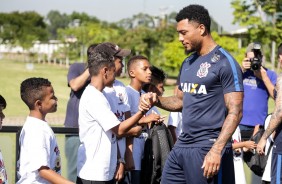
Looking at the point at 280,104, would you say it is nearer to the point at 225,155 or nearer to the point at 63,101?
the point at 225,155

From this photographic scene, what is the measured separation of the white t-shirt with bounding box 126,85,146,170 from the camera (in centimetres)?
584

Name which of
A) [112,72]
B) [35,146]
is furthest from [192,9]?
[35,146]

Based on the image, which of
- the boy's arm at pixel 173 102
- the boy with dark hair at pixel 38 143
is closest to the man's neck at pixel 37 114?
the boy with dark hair at pixel 38 143

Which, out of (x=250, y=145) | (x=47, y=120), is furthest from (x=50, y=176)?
(x=47, y=120)

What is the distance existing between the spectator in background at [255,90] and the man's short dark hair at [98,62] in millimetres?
2414

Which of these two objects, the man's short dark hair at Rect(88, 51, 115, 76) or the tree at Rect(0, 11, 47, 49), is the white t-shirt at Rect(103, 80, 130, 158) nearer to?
the man's short dark hair at Rect(88, 51, 115, 76)

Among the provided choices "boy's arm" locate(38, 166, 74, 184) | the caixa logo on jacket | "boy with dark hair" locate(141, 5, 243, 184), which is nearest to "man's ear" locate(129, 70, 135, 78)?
"boy with dark hair" locate(141, 5, 243, 184)

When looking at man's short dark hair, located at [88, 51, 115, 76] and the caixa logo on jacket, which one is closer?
the caixa logo on jacket

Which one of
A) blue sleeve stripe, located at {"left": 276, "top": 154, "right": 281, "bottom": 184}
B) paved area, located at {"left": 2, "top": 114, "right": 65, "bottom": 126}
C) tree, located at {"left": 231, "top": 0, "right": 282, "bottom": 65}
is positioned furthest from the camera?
tree, located at {"left": 231, "top": 0, "right": 282, "bottom": 65}

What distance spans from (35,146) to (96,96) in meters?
0.77

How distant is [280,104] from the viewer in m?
5.73

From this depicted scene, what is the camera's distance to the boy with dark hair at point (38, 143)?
14.4 feet

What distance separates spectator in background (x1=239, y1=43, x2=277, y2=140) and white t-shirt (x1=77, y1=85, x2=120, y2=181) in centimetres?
254

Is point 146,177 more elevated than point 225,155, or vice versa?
point 225,155
